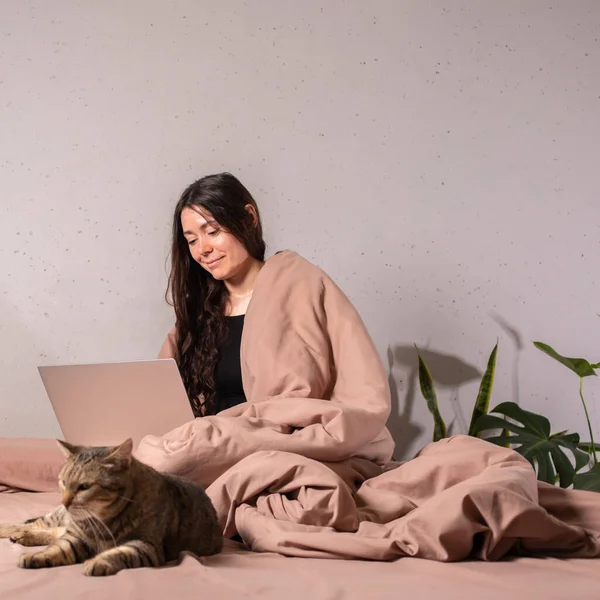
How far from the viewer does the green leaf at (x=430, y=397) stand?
9.90ft

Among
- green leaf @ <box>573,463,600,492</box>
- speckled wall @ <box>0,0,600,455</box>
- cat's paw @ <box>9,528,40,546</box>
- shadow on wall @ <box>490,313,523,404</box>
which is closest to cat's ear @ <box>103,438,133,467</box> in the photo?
cat's paw @ <box>9,528,40,546</box>

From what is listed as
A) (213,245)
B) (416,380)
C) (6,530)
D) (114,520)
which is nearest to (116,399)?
(6,530)

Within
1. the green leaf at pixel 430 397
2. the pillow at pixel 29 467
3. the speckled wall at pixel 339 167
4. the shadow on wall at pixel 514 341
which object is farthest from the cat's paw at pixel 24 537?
the shadow on wall at pixel 514 341

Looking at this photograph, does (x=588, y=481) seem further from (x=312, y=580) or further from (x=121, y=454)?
(x=121, y=454)

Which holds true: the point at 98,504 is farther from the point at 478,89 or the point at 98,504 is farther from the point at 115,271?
the point at 478,89

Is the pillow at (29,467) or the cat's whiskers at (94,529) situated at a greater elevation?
the cat's whiskers at (94,529)

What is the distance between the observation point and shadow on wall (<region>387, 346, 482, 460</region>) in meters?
3.19

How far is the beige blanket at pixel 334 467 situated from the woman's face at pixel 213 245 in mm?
159

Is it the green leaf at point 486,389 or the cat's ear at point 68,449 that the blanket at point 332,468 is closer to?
the cat's ear at point 68,449

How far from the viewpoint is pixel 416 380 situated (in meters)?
3.19

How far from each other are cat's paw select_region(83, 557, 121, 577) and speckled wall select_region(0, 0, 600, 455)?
1.84m

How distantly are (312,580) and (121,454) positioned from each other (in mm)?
378

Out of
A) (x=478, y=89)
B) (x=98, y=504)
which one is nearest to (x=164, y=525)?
(x=98, y=504)

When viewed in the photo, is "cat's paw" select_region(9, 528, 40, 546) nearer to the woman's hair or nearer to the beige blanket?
the beige blanket
